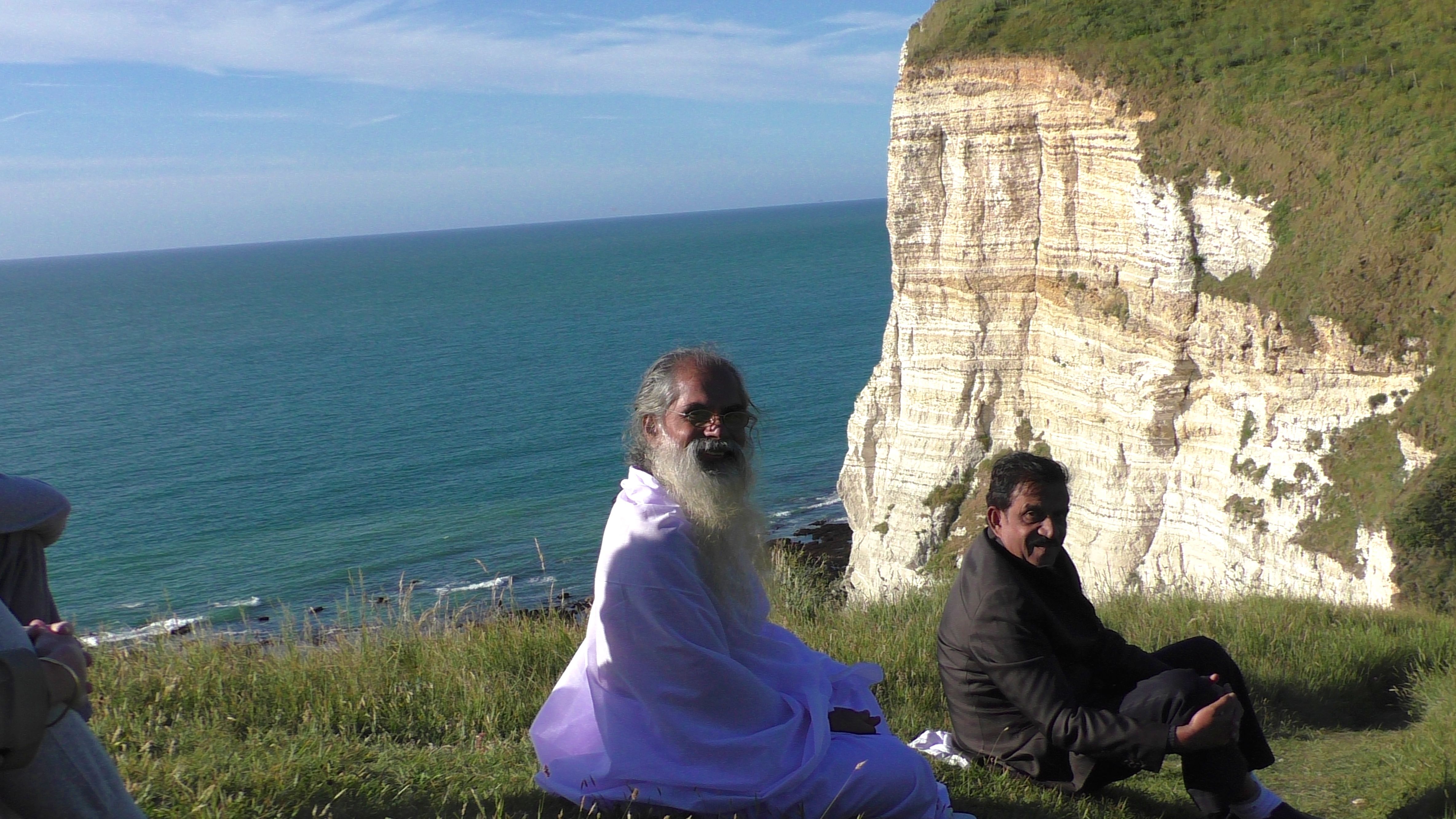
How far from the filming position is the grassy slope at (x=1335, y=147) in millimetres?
15562

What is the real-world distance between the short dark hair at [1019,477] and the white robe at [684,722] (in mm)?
1114

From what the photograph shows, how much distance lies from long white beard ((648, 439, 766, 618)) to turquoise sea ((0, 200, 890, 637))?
1.30 ft

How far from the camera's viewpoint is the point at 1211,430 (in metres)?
19.1

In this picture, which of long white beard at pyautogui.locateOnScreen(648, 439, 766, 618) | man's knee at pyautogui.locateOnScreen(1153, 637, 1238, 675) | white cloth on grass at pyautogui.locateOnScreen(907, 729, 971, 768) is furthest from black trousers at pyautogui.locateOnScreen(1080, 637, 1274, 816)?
long white beard at pyautogui.locateOnScreen(648, 439, 766, 618)

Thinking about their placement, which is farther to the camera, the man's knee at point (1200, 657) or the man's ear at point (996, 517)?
the man's knee at point (1200, 657)

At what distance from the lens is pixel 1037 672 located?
4082mm

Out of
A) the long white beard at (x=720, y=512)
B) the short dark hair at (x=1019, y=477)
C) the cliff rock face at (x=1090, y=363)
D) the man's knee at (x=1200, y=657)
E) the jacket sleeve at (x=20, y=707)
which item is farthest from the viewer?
the cliff rock face at (x=1090, y=363)

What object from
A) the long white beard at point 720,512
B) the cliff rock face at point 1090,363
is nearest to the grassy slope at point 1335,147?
the cliff rock face at point 1090,363

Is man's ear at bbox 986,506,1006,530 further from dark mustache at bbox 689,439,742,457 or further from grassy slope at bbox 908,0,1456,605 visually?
grassy slope at bbox 908,0,1456,605

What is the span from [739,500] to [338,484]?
42066 mm

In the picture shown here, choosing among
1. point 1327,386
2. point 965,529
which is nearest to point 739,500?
point 1327,386

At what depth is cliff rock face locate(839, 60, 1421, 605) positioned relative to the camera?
17359 millimetres

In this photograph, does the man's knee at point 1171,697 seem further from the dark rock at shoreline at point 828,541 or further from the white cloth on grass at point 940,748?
the dark rock at shoreline at point 828,541

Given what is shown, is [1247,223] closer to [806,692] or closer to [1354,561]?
[1354,561]
